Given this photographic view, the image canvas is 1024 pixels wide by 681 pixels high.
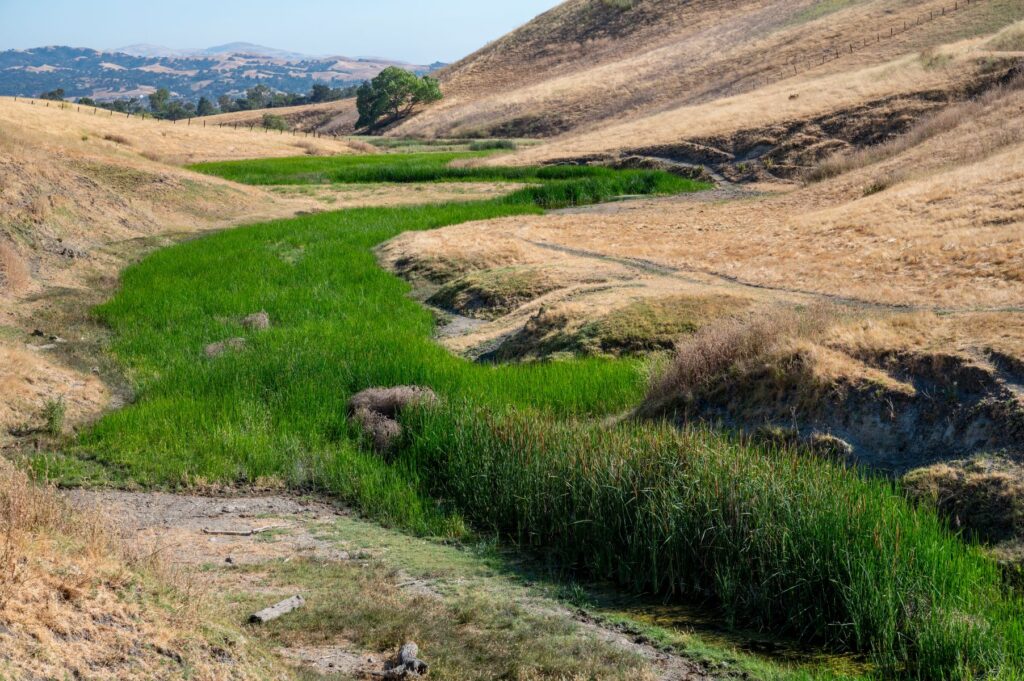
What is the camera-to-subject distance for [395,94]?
9250 cm

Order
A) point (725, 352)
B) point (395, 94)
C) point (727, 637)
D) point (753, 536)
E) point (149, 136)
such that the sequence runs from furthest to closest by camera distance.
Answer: point (395, 94) → point (149, 136) → point (725, 352) → point (753, 536) → point (727, 637)

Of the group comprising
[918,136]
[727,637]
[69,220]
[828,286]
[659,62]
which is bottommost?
[727,637]

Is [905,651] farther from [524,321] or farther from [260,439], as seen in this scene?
[524,321]

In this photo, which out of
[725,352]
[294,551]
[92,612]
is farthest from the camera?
[725,352]

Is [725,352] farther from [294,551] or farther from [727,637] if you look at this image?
[294,551]

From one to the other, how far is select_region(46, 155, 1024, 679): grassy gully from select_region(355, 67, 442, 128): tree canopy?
7728cm

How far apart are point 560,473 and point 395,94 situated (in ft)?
289

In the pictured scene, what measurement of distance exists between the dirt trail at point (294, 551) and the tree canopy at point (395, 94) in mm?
85400

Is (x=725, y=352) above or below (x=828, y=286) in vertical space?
above

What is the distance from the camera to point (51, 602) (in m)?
4.96

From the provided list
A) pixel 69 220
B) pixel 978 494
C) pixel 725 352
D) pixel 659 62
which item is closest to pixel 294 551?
pixel 725 352

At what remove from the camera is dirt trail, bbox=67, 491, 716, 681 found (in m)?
6.04

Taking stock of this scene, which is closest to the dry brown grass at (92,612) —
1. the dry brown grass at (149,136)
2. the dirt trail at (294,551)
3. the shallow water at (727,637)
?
the dirt trail at (294,551)

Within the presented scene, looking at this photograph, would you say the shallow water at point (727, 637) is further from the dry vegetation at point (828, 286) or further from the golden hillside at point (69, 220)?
the golden hillside at point (69, 220)
